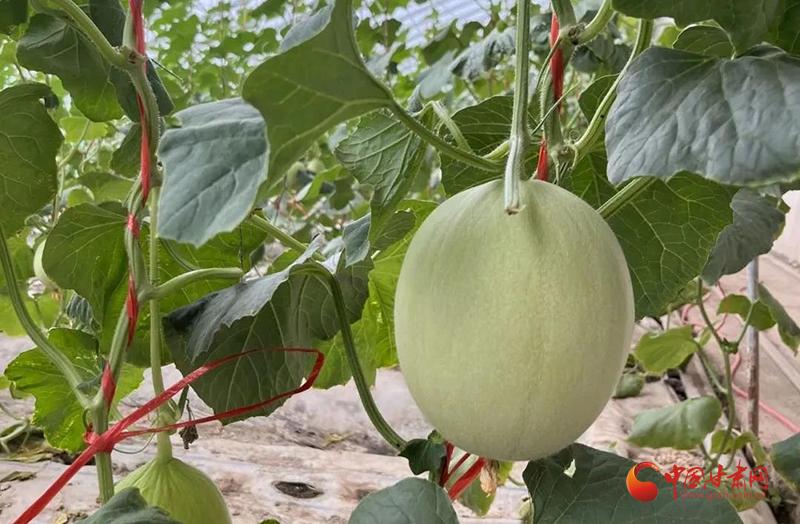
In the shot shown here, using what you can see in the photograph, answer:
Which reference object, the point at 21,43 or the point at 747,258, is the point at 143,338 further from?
the point at 747,258

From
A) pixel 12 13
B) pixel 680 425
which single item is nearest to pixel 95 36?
pixel 12 13

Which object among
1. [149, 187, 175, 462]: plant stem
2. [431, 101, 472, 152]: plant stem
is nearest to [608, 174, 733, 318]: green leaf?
[431, 101, 472, 152]: plant stem

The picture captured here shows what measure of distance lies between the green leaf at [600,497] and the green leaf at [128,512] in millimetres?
272

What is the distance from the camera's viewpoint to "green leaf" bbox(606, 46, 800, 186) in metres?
0.39

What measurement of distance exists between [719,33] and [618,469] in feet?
1.08

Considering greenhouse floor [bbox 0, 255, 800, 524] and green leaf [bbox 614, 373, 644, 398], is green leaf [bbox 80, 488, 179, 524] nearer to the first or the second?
greenhouse floor [bbox 0, 255, 800, 524]

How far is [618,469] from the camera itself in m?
0.59

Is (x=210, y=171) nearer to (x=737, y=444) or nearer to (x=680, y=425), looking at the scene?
(x=680, y=425)

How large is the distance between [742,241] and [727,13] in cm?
55

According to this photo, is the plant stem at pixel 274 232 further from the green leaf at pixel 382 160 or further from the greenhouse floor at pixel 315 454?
the greenhouse floor at pixel 315 454

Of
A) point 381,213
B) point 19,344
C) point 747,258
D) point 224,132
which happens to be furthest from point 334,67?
point 19,344

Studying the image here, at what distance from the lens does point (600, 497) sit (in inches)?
22.9

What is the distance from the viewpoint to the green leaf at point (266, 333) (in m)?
0.66

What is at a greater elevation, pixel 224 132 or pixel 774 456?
pixel 224 132
